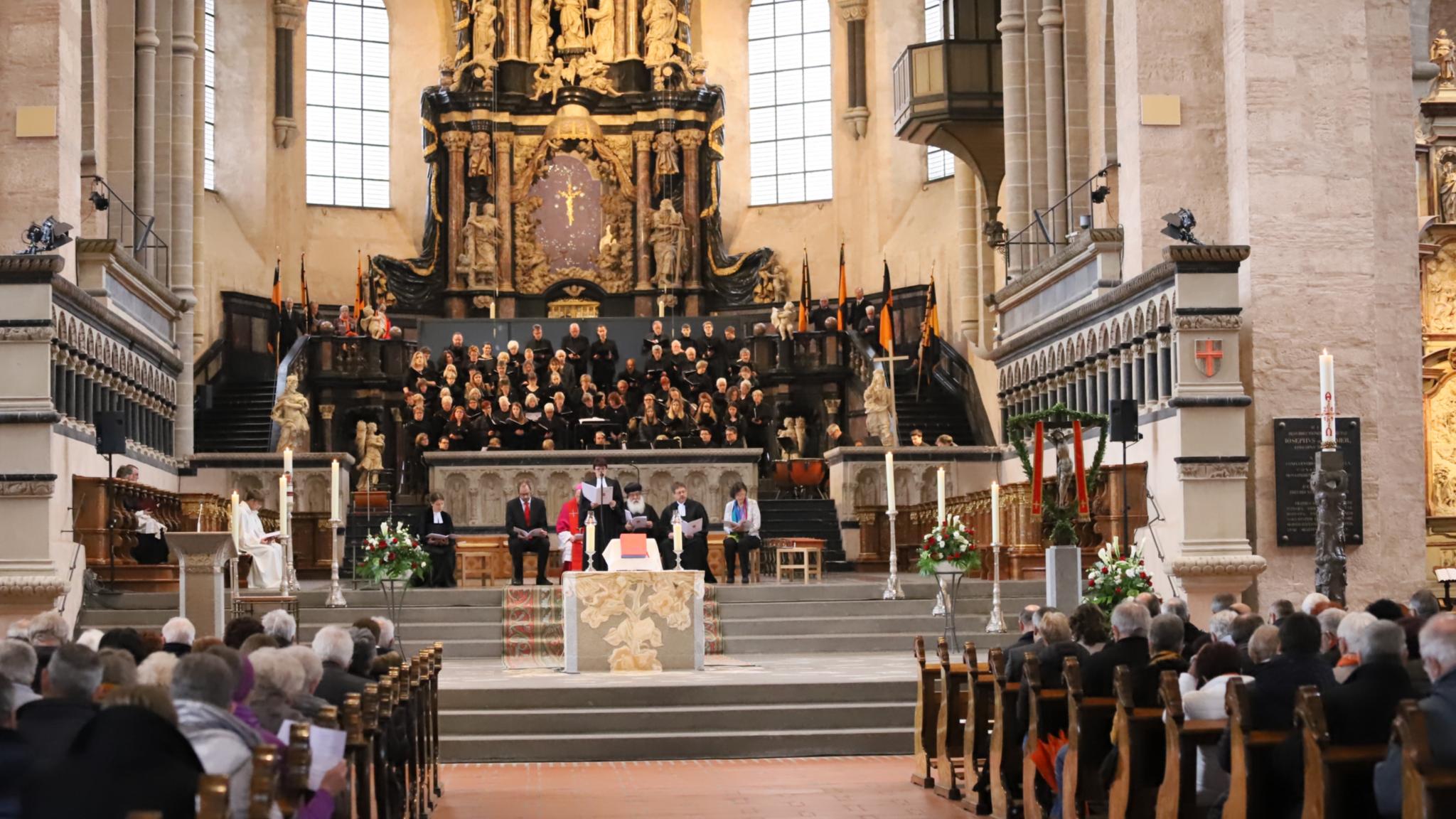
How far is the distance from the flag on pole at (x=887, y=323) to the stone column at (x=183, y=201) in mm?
9983

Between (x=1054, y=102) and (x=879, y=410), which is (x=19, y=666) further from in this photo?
(x=879, y=410)

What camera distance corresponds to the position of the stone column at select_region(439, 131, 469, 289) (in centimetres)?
3566

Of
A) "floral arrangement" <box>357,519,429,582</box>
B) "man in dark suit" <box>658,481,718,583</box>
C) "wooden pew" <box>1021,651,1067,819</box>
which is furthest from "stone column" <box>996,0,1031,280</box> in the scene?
"wooden pew" <box>1021,651,1067,819</box>

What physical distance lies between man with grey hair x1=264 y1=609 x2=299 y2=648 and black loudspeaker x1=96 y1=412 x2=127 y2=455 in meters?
10.1

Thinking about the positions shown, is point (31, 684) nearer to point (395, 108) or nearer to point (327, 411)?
point (327, 411)

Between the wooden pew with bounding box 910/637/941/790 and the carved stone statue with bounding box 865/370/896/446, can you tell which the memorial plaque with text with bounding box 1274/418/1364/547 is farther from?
the carved stone statue with bounding box 865/370/896/446

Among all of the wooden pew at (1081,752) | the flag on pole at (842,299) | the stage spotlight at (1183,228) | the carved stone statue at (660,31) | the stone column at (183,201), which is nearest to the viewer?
the wooden pew at (1081,752)

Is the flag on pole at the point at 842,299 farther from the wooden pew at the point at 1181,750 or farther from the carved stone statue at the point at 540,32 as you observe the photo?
the wooden pew at the point at 1181,750

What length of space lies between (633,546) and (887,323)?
14291mm

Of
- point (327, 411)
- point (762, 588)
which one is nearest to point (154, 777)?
point (762, 588)

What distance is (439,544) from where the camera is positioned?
67.7 feet

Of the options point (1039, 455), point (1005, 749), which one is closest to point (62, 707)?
point (1005, 749)

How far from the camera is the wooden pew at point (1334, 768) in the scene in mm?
6066

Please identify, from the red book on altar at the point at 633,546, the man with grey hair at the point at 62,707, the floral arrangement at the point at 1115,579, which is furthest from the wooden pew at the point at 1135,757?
the red book on altar at the point at 633,546
